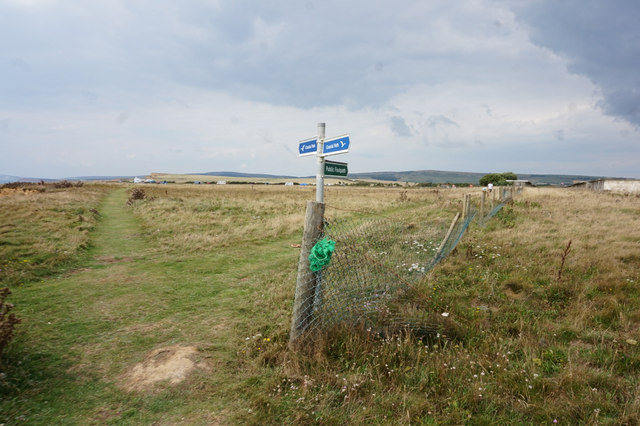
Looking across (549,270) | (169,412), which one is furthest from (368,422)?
(549,270)

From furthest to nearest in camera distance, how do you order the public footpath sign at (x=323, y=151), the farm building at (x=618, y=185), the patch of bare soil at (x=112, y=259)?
the farm building at (x=618, y=185), the patch of bare soil at (x=112, y=259), the public footpath sign at (x=323, y=151)

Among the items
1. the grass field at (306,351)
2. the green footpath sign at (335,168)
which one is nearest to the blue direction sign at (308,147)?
the green footpath sign at (335,168)

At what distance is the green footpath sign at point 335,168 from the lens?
4.43m

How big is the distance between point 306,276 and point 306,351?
0.93 m

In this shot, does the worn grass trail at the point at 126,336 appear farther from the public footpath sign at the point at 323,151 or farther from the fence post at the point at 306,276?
the public footpath sign at the point at 323,151

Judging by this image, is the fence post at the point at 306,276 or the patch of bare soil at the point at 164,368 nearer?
the patch of bare soil at the point at 164,368

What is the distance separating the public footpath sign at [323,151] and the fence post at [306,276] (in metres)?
0.39

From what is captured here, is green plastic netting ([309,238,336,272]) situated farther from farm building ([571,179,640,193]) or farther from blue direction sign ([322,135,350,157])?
farm building ([571,179,640,193])

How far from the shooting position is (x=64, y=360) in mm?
3967

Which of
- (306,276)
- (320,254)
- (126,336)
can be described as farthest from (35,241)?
(320,254)

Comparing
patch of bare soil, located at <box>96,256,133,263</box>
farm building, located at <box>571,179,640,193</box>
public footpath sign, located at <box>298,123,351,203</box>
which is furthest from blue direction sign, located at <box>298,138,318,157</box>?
farm building, located at <box>571,179,640,193</box>

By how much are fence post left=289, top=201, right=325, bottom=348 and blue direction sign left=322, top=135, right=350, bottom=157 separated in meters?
0.75

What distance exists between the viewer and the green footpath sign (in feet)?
14.5

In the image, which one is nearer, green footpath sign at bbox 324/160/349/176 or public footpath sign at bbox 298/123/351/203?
public footpath sign at bbox 298/123/351/203
